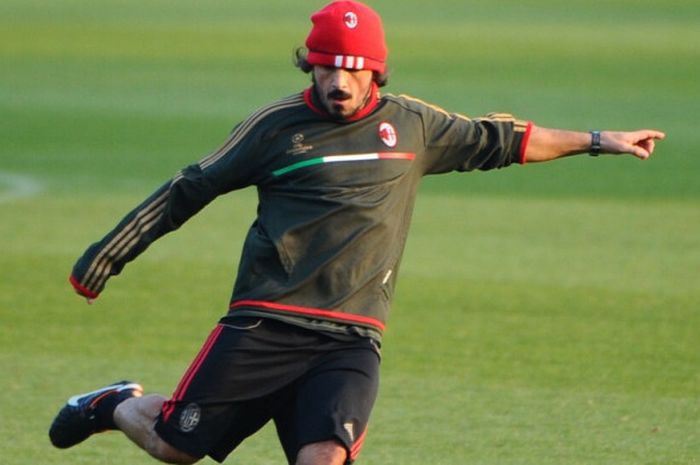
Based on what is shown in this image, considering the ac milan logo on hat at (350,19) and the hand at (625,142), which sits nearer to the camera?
the ac milan logo on hat at (350,19)

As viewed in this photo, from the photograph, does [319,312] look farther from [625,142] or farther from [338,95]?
[625,142]

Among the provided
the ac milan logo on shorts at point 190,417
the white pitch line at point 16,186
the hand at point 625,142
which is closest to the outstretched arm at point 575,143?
the hand at point 625,142

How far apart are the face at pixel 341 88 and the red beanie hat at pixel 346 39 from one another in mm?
33

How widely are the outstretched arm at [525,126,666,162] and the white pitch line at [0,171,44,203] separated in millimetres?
11972

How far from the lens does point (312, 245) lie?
268 inches

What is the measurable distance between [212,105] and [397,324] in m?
18.5

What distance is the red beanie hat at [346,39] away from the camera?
6.76 m

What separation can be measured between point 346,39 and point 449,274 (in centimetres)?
760

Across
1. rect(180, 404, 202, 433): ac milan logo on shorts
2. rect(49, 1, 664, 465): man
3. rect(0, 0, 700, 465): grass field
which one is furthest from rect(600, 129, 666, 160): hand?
rect(180, 404, 202, 433): ac milan logo on shorts

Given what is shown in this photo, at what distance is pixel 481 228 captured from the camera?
16.8m

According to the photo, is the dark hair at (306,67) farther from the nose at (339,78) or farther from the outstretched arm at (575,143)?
the outstretched arm at (575,143)

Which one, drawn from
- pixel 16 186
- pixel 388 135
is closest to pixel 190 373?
pixel 388 135

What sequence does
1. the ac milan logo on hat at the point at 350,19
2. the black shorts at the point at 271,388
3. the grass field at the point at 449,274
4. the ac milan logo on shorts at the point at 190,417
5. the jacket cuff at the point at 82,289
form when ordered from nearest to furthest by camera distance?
the black shorts at the point at 271,388 < the ac milan logo on hat at the point at 350,19 < the ac milan logo on shorts at the point at 190,417 < the jacket cuff at the point at 82,289 < the grass field at the point at 449,274

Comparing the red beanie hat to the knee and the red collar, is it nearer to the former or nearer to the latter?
the red collar
